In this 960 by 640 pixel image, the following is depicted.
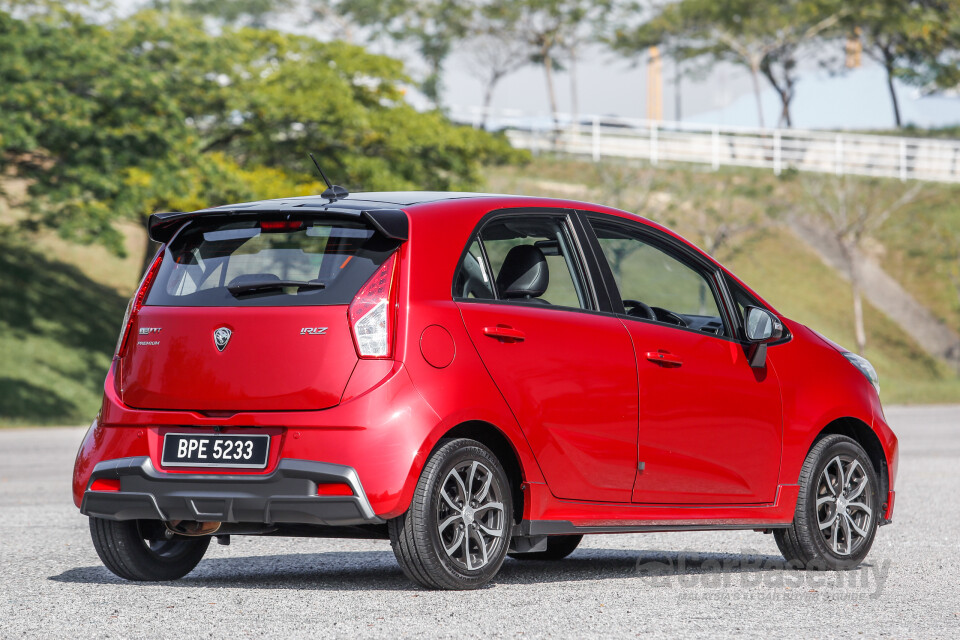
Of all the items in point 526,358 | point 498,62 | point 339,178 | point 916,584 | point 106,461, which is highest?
point 498,62

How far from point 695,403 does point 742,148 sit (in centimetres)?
4384

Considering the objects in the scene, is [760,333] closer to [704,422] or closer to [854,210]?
[704,422]

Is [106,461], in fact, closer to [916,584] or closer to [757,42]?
[916,584]

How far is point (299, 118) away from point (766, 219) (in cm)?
2073

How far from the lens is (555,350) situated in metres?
5.77

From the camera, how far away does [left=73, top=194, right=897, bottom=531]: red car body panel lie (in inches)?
206

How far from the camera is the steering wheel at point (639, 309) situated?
6.35m

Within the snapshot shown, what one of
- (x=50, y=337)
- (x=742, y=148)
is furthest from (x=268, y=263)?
(x=742, y=148)

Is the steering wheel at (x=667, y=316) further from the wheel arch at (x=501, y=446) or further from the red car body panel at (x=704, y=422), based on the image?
the wheel arch at (x=501, y=446)

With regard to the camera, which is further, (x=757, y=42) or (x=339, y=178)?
(x=757, y=42)

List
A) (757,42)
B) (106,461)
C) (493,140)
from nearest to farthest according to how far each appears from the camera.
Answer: (106,461) → (493,140) → (757,42)

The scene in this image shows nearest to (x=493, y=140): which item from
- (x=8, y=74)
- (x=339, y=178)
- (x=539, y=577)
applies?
(x=339, y=178)

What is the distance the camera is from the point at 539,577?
641cm

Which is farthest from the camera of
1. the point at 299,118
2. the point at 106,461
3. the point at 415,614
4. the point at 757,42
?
the point at 757,42
